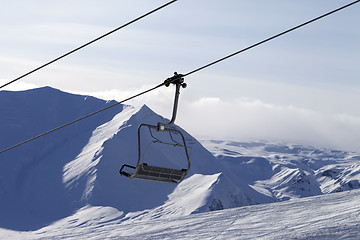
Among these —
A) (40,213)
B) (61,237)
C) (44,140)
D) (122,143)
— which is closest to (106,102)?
(44,140)

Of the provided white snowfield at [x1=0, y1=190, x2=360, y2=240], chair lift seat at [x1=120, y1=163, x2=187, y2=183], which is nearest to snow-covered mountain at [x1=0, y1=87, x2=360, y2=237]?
white snowfield at [x1=0, y1=190, x2=360, y2=240]

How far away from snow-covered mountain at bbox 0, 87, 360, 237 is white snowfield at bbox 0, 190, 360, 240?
1418 inches

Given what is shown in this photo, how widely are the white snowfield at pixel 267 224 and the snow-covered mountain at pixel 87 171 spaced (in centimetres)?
3602

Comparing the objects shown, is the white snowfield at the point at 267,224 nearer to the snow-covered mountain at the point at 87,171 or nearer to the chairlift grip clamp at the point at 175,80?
the chairlift grip clamp at the point at 175,80

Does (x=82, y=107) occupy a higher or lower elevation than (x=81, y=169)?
higher

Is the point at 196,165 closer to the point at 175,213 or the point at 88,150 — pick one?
the point at 88,150

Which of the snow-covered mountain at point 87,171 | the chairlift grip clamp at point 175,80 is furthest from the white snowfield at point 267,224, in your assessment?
the snow-covered mountain at point 87,171

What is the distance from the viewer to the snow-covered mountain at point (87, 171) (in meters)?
97.5

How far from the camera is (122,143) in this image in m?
115

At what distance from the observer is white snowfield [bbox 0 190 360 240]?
38719mm

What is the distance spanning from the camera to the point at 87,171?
110000 mm

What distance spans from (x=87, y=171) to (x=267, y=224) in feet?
228

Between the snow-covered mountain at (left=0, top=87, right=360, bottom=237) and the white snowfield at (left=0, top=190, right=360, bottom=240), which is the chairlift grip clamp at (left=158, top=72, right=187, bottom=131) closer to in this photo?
the white snowfield at (left=0, top=190, right=360, bottom=240)

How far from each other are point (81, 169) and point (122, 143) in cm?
961
